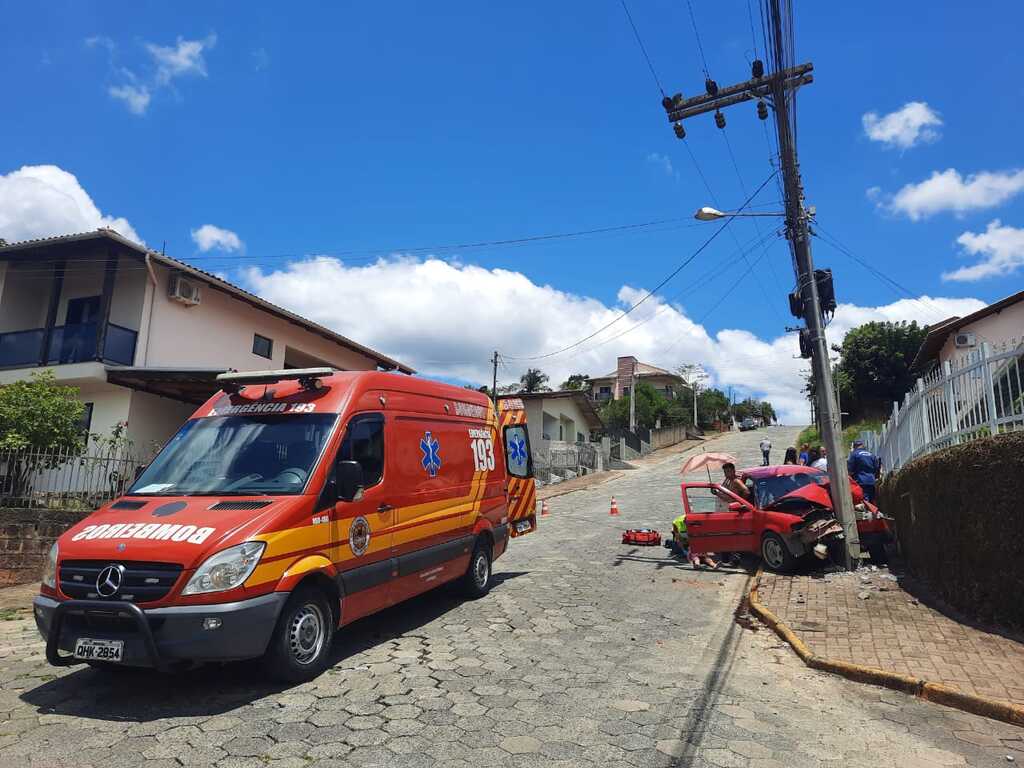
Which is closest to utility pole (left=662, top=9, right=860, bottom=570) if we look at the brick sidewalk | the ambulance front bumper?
the brick sidewalk

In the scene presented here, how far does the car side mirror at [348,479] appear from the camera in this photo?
17.4 feet

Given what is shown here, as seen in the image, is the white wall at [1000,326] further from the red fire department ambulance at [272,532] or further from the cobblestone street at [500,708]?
the red fire department ambulance at [272,532]

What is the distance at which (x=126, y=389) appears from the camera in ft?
50.6

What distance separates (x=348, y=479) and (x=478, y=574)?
11.2 feet

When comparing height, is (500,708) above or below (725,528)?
below

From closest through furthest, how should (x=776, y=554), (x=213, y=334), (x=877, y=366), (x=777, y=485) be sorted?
(x=776, y=554)
(x=777, y=485)
(x=213, y=334)
(x=877, y=366)

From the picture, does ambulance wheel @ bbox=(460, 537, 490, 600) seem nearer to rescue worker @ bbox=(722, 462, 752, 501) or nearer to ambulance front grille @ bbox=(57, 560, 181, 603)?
ambulance front grille @ bbox=(57, 560, 181, 603)

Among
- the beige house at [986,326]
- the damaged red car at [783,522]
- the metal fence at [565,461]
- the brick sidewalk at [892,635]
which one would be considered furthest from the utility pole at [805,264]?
the metal fence at [565,461]

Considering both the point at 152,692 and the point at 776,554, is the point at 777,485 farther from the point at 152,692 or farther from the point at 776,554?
the point at 152,692

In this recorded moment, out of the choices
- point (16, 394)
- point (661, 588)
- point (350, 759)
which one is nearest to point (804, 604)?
point (661, 588)

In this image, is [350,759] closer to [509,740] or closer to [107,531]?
[509,740]

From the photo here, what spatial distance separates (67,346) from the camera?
52.9 feet

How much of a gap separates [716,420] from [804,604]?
229 ft

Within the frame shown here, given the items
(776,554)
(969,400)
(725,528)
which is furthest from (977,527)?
(725,528)
